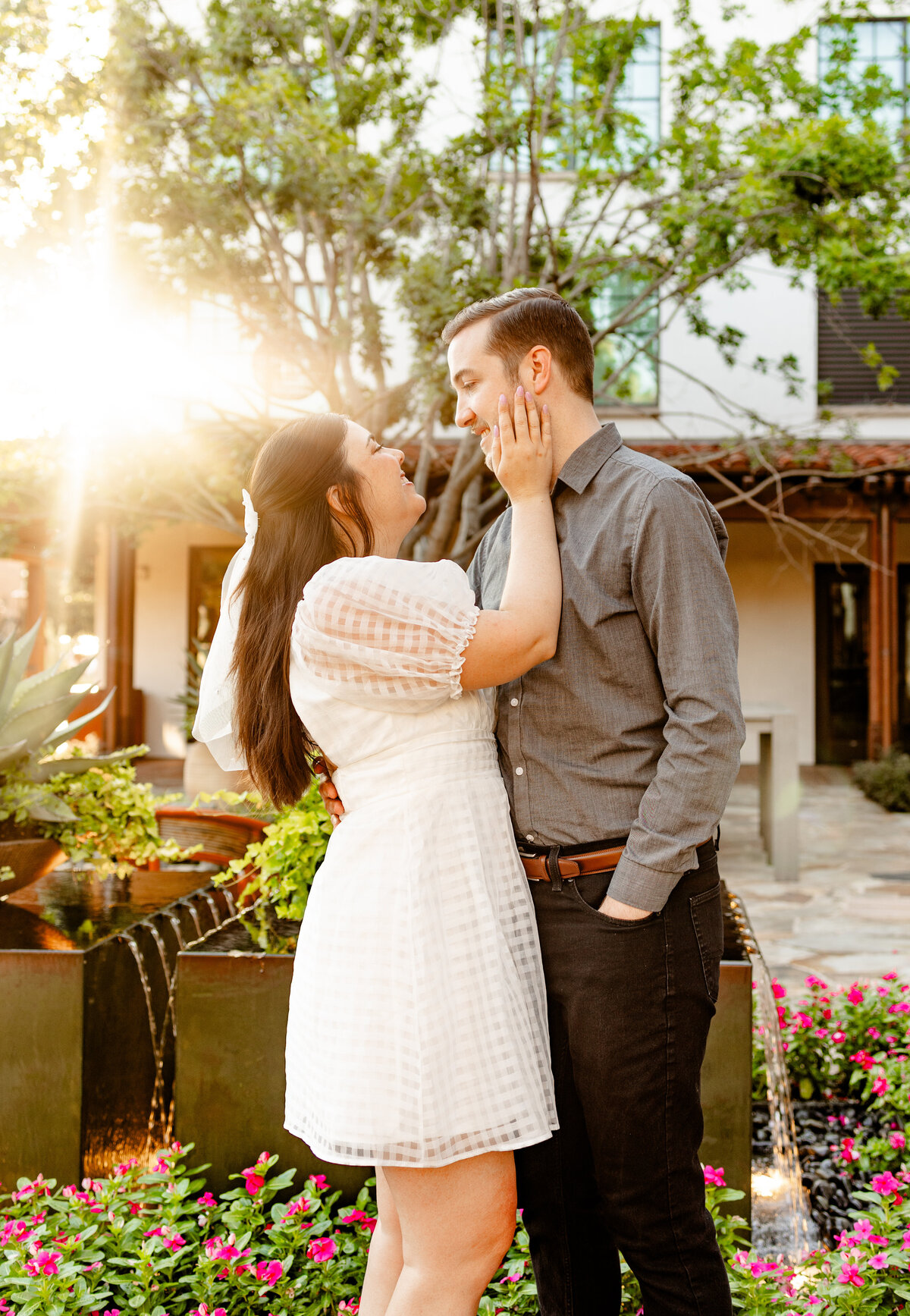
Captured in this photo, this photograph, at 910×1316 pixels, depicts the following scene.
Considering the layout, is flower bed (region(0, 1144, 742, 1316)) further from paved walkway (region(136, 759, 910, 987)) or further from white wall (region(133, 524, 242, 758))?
white wall (region(133, 524, 242, 758))

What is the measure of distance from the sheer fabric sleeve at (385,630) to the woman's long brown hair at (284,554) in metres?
0.15

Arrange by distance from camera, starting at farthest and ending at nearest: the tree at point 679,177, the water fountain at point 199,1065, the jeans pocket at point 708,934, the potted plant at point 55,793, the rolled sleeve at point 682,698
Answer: the tree at point 679,177, the potted plant at point 55,793, the water fountain at point 199,1065, the jeans pocket at point 708,934, the rolled sleeve at point 682,698

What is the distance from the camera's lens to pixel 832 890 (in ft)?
22.6

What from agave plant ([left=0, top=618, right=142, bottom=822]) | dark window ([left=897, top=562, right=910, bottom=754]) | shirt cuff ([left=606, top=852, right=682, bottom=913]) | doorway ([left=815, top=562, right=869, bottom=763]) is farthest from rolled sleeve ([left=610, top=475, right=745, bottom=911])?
dark window ([left=897, top=562, right=910, bottom=754])

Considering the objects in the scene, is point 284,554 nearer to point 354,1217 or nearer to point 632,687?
point 632,687

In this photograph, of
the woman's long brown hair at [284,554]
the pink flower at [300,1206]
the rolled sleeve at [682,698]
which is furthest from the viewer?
the pink flower at [300,1206]

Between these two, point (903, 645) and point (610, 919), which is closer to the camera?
point (610, 919)

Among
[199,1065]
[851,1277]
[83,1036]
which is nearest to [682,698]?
[851,1277]

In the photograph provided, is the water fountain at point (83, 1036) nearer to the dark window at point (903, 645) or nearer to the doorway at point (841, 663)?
the doorway at point (841, 663)

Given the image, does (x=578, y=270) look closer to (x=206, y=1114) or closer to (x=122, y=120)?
(x=122, y=120)

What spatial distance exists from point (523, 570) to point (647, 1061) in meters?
0.79

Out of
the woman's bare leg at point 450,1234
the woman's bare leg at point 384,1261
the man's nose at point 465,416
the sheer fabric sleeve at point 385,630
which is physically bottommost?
the woman's bare leg at point 384,1261

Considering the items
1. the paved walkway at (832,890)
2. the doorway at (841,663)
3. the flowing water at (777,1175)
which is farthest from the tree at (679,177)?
the doorway at (841,663)

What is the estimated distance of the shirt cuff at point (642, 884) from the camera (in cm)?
157
